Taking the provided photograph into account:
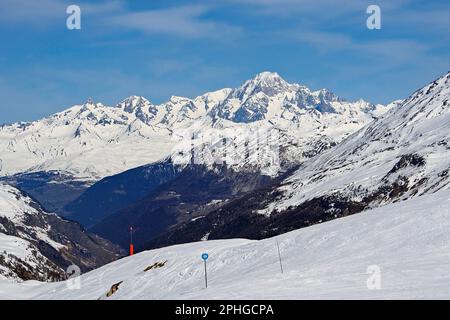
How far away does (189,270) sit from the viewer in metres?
75.8

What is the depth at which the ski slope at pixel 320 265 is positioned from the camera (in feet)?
137

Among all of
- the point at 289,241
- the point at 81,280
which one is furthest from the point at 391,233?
the point at 81,280

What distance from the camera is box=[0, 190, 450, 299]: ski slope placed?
137 ft

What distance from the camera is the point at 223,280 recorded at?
64.8 meters

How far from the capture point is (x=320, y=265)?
52875 millimetres
